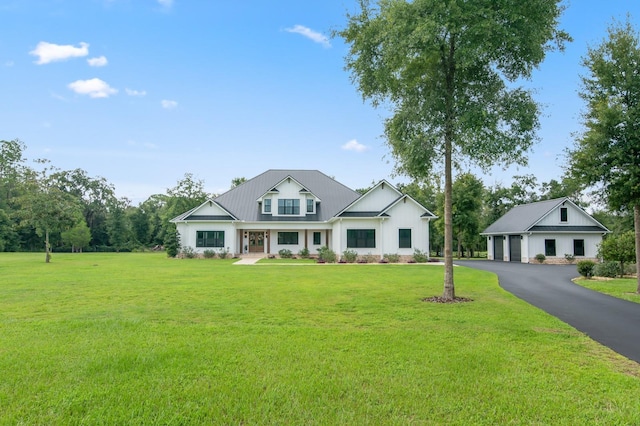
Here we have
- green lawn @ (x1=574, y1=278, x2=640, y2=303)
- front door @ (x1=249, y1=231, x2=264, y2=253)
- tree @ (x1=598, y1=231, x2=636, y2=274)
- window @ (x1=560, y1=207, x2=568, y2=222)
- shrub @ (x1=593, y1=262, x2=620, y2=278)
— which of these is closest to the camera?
green lawn @ (x1=574, y1=278, x2=640, y2=303)

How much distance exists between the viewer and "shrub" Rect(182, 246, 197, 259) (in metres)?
29.2

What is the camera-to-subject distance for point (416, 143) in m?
10.2

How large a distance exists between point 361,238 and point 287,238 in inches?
288

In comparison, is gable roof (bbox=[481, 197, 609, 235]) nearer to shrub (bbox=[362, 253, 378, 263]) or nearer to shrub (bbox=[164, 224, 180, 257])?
shrub (bbox=[362, 253, 378, 263])

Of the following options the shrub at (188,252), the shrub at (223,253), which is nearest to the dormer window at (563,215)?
the shrub at (223,253)

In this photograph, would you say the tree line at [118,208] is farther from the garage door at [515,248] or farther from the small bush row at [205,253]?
the garage door at [515,248]

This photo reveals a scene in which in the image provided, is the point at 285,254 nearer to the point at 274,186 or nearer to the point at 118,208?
the point at 274,186

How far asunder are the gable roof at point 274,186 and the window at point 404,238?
6.44m

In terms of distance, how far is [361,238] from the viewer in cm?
2711

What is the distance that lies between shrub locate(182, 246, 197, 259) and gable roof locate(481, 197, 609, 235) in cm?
2539

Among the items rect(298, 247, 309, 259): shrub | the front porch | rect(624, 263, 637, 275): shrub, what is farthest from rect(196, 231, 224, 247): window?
rect(624, 263, 637, 275): shrub

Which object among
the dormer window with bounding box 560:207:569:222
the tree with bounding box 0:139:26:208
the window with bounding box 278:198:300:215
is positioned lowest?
the dormer window with bounding box 560:207:569:222

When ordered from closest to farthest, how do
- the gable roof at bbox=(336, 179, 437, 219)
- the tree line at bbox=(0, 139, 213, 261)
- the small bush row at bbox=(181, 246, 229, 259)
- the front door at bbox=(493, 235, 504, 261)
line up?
the gable roof at bbox=(336, 179, 437, 219) < the small bush row at bbox=(181, 246, 229, 259) < the front door at bbox=(493, 235, 504, 261) < the tree line at bbox=(0, 139, 213, 261)

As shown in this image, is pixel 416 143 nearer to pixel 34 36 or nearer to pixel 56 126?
pixel 34 36
